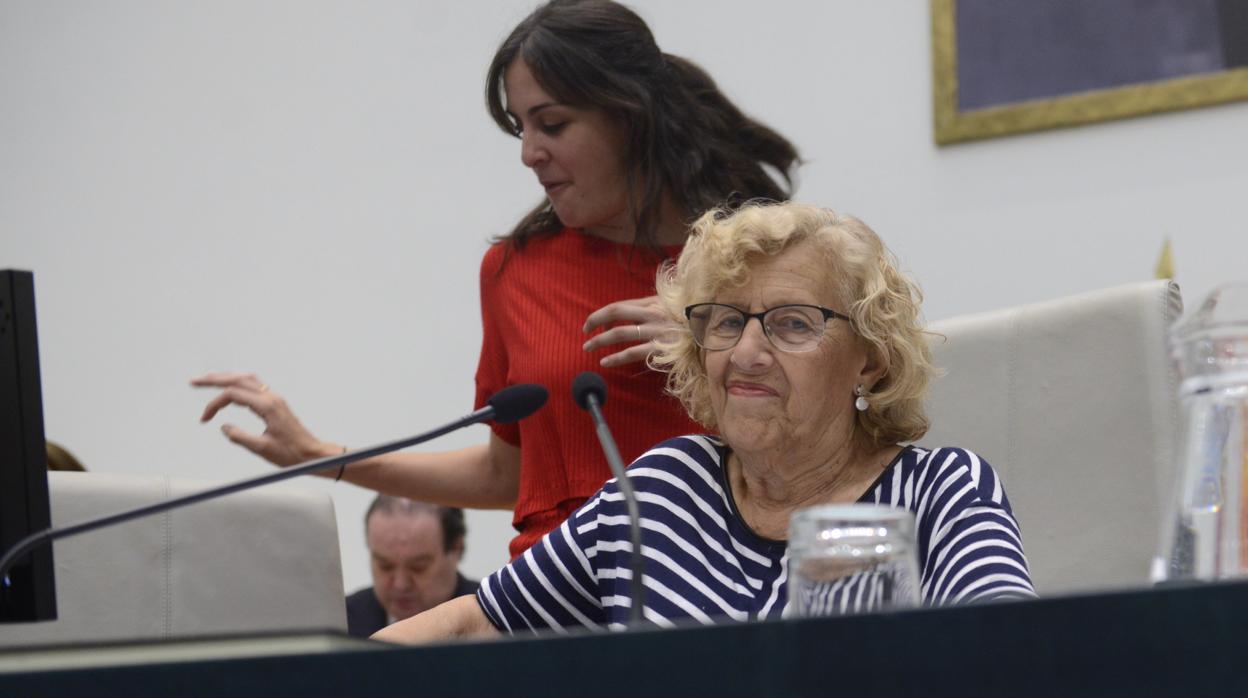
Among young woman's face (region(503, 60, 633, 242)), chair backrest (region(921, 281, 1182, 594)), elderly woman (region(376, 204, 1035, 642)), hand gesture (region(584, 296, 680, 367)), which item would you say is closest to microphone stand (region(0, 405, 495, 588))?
elderly woman (region(376, 204, 1035, 642))

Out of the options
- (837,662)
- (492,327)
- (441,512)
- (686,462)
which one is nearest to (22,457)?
(686,462)

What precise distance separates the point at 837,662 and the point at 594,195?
150cm

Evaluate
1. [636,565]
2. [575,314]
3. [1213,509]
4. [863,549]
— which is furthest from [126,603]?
[1213,509]

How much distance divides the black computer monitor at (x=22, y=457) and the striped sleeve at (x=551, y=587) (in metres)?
0.47

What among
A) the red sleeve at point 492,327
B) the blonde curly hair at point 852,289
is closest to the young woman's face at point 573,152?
the red sleeve at point 492,327

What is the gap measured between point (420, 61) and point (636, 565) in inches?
110

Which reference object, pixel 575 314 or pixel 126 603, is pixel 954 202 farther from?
pixel 126 603

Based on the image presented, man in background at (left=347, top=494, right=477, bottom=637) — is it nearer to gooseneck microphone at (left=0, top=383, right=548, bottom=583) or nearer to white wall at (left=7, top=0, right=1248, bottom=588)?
white wall at (left=7, top=0, right=1248, bottom=588)

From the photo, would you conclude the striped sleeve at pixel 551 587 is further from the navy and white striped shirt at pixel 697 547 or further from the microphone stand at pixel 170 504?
the microphone stand at pixel 170 504

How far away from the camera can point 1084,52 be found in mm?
2738

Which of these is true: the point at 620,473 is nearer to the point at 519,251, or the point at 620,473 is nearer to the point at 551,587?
the point at 551,587

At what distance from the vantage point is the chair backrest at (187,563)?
1.91 metres

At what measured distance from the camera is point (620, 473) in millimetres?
1125

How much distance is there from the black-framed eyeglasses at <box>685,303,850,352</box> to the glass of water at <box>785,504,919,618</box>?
804 millimetres
